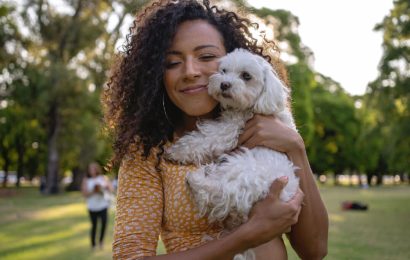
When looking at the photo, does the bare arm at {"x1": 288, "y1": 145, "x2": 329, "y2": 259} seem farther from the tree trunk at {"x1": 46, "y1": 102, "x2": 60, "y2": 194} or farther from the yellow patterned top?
the tree trunk at {"x1": 46, "y1": 102, "x2": 60, "y2": 194}

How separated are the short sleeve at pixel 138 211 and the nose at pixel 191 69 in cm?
48

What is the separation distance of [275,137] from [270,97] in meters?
0.31

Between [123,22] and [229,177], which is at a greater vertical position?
[123,22]

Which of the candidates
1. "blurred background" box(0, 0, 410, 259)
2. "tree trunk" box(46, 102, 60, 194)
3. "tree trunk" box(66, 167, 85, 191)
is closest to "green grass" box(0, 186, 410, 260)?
"blurred background" box(0, 0, 410, 259)

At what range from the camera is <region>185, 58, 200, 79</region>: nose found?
101 inches

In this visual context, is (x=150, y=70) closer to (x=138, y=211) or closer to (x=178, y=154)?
(x=178, y=154)

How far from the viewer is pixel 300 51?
38.7 metres

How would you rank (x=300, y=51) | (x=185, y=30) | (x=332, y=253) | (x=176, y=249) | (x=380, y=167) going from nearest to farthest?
(x=176, y=249)
(x=185, y=30)
(x=332, y=253)
(x=300, y=51)
(x=380, y=167)

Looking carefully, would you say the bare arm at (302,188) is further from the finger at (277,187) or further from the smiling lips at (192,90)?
the smiling lips at (192,90)

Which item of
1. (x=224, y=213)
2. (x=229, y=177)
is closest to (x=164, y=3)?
(x=229, y=177)

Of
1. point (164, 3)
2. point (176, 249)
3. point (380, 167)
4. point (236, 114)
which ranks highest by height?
point (164, 3)

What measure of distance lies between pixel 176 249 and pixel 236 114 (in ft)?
3.12

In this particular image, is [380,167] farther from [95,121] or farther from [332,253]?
[332,253]

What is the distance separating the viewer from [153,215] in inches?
92.0
